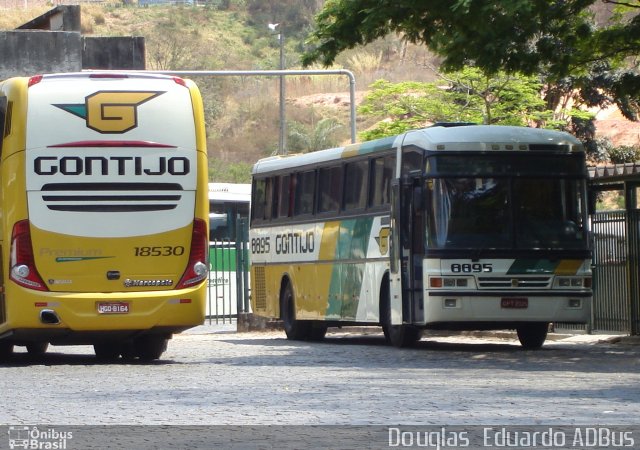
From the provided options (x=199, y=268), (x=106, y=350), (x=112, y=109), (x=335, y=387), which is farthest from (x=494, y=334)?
(x=335, y=387)

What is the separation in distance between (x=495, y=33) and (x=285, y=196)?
9.34 m

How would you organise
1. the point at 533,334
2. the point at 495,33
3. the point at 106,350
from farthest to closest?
the point at 533,334, the point at 106,350, the point at 495,33

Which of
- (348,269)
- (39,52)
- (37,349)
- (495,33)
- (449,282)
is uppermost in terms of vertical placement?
(39,52)

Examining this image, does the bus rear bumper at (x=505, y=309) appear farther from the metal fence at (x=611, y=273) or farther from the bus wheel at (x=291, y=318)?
the bus wheel at (x=291, y=318)

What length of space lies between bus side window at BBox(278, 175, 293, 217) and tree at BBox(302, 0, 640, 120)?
254 inches

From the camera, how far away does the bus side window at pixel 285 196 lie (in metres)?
28.0

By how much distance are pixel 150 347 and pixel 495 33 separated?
6496 millimetres

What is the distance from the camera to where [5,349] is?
19.7m

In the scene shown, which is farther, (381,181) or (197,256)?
(381,181)

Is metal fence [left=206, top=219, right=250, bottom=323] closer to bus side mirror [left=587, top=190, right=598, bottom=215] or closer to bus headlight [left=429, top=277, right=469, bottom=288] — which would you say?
bus headlight [left=429, top=277, right=469, bottom=288]

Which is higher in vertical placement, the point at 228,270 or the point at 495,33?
the point at 495,33

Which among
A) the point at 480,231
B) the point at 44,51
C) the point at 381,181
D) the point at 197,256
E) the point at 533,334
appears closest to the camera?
the point at 197,256

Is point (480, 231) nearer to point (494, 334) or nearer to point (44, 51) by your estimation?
point (494, 334)

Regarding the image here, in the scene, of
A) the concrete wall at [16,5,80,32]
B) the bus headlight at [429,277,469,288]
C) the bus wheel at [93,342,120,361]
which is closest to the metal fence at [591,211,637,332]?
the bus headlight at [429,277,469,288]
